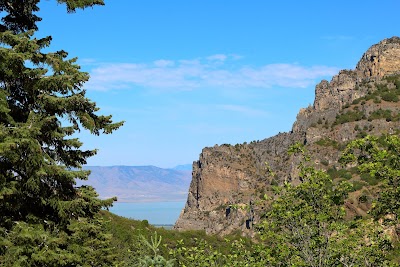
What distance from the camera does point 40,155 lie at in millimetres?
9320

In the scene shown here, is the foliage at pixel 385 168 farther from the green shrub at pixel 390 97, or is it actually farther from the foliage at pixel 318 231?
the green shrub at pixel 390 97

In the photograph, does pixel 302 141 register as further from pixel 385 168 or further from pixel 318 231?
pixel 385 168

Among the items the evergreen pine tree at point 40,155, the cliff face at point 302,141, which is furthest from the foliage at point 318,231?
the cliff face at point 302,141

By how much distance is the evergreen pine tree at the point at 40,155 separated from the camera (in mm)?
8984

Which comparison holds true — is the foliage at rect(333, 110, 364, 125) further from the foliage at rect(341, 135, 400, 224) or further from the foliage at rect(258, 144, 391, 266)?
the foliage at rect(341, 135, 400, 224)

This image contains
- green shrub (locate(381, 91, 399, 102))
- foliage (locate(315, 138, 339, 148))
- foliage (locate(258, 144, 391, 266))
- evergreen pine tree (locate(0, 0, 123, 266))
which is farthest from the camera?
foliage (locate(315, 138, 339, 148))

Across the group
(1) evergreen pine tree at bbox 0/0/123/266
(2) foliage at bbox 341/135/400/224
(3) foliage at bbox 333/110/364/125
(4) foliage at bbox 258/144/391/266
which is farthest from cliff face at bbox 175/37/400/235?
(1) evergreen pine tree at bbox 0/0/123/266

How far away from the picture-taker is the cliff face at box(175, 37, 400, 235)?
4269 inches

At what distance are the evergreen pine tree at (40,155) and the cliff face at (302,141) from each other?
95.6 meters

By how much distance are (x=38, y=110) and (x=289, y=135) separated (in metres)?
128

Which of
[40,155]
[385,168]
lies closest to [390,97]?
[385,168]

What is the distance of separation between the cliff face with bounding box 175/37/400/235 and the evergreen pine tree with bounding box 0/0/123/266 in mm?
95559

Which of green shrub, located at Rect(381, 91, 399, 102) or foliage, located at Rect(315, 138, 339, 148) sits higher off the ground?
green shrub, located at Rect(381, 91, 399, 102)

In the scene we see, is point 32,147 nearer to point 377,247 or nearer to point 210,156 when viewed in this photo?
point 377,247
